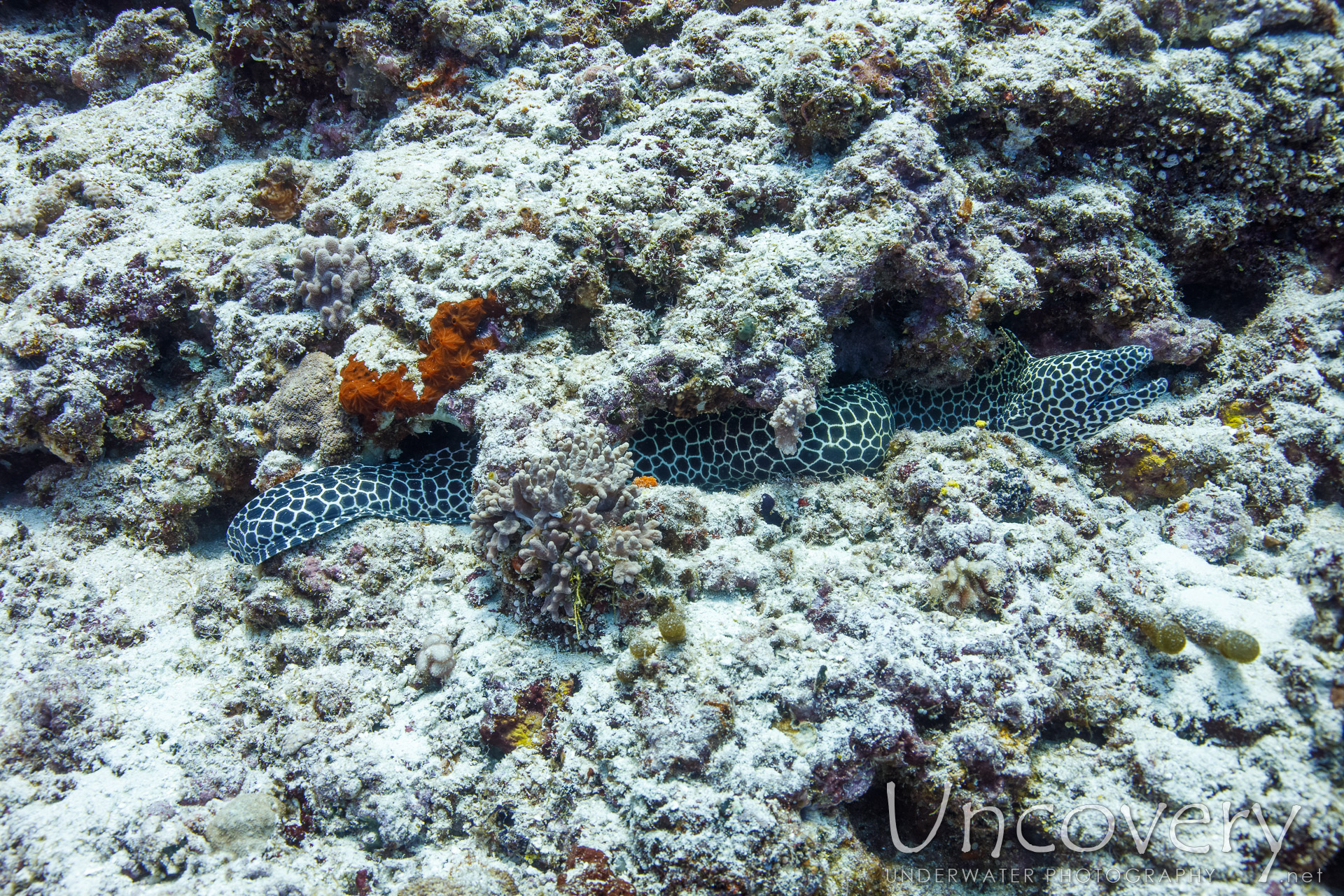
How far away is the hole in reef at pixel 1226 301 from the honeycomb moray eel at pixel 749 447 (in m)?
1.07

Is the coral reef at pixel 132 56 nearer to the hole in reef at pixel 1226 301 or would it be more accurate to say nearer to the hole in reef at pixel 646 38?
the hole in reef at pixel 646 38

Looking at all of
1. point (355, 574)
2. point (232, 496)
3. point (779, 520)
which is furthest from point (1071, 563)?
point (232, 496)

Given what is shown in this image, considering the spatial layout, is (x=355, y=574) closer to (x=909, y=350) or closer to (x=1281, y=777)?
(x=909, y=350)

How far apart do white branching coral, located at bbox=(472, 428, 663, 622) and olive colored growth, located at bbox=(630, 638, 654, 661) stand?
0.33 metres

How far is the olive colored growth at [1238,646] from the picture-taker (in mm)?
2641

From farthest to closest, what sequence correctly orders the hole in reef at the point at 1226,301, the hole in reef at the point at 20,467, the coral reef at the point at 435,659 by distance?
the hole in reef at the point at 20,467 → the hole in reef at the point at 1226,301 → the coral reef at the point at 435,659

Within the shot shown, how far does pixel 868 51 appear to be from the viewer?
158 inches

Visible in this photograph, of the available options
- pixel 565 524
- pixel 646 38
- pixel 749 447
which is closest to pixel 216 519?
pixel 565 524

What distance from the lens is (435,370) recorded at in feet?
12.2

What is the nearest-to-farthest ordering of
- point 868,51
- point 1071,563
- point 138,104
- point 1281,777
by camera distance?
point 1281,777 < point 1071,563 < point 868,51 < point 138,104

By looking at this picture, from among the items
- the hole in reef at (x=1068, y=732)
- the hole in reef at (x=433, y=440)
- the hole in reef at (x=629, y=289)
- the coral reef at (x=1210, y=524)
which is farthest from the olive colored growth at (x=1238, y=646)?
the hole in reef at (x=433, y=440)

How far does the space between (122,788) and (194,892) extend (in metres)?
0.96

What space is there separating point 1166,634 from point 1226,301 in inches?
139

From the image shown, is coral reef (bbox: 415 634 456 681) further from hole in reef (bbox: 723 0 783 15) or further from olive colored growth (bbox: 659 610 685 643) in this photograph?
hole in reef (bbox: 723 0 783 15)
